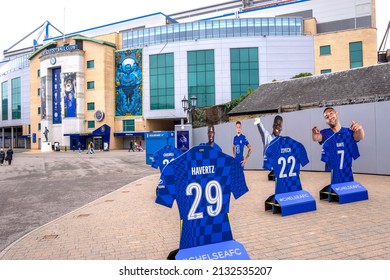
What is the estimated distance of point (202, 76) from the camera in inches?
1937

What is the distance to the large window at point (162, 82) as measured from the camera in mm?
50219

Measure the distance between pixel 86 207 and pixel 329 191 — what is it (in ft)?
21.4

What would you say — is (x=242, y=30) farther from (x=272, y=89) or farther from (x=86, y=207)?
(x=86, y=207)

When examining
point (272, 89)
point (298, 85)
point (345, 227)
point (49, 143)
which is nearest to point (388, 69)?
point (298, 85)

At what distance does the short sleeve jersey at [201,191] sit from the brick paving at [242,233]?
3.31 feet

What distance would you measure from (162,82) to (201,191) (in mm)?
47835

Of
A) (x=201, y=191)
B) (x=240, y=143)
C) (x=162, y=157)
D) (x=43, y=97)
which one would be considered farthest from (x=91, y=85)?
(x=201, y=191)

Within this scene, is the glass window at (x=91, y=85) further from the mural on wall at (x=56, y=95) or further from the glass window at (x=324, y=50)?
the glass window at (x=324, y=50)

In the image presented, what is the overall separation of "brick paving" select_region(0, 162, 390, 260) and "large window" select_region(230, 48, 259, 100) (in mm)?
40571

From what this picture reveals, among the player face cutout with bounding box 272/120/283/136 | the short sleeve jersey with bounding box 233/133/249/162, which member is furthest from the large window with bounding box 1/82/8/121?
the player face cutout with bounding box 272/120/283/136

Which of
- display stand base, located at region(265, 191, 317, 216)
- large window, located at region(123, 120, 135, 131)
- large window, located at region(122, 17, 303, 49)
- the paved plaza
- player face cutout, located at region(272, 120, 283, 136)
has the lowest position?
the paved plaza

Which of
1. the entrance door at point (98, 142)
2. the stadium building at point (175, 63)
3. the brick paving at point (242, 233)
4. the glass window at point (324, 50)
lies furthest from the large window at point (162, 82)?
the brick paving at point (242, 233)

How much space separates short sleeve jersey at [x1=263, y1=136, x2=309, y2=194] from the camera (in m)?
7.00

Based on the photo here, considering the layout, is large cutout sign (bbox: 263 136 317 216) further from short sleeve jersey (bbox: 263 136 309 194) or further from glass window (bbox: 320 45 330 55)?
glass window (bbox: 320 45 330 55)
